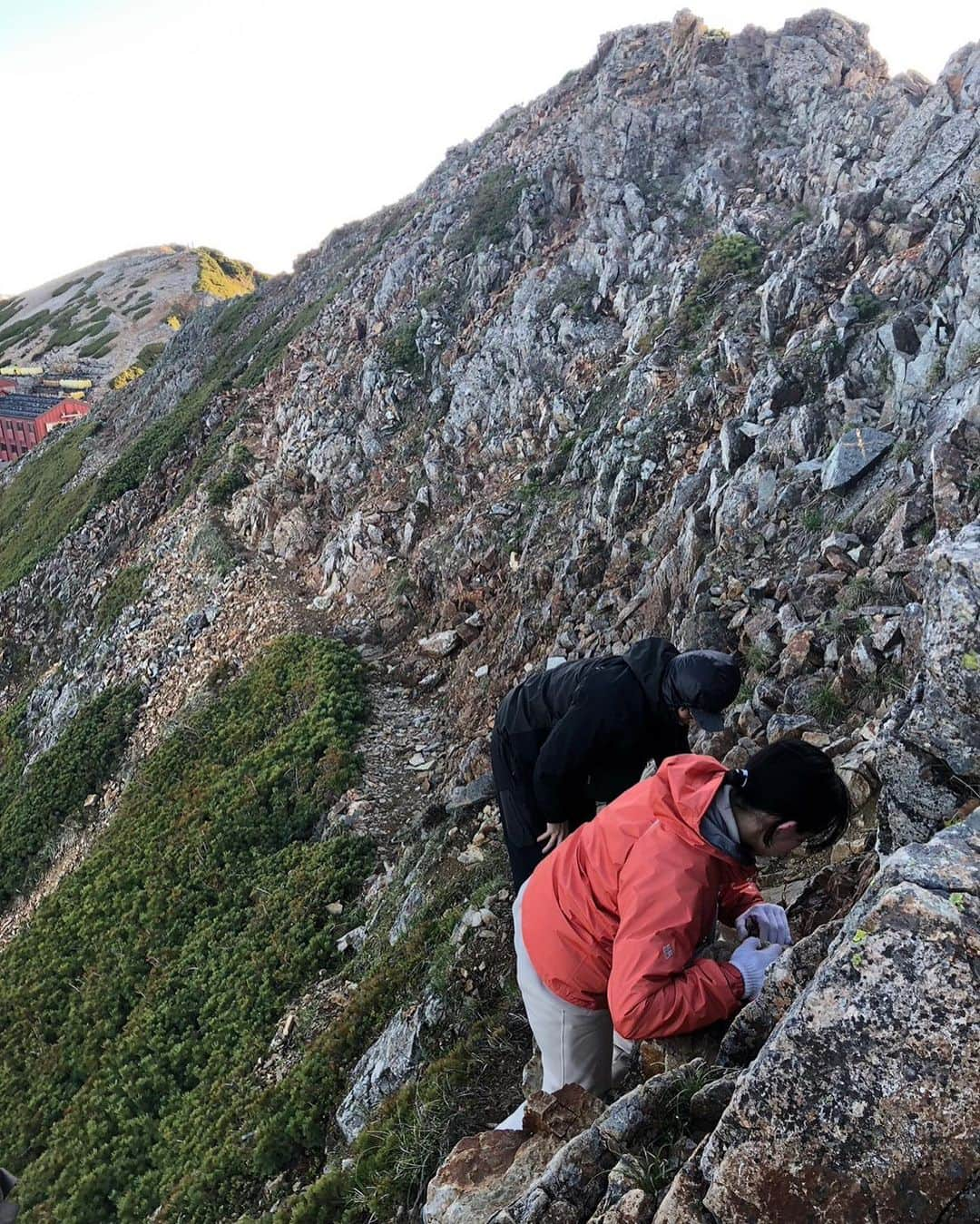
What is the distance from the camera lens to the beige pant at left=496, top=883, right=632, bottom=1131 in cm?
369

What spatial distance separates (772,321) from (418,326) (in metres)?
13.7

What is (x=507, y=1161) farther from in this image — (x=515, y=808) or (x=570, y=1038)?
(x=515, y=808)

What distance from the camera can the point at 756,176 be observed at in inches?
832

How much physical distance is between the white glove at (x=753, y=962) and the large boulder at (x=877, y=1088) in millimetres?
1064

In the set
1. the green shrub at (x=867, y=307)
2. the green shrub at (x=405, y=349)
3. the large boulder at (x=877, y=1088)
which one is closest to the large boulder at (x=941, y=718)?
the large boulder at (x=877, y=1088)

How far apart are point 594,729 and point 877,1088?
104 inches

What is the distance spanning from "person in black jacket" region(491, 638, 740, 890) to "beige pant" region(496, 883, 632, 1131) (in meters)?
1.04

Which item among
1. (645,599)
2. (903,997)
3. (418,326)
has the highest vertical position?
(418,326)

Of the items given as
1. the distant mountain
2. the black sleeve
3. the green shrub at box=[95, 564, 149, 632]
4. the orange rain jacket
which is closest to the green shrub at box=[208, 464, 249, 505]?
the green shrub at box=[95, 564, 149, 632]

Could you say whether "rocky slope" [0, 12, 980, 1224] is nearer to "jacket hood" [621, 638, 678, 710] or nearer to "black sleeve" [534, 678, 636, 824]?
"jacket hood" [621, 638, 678, 710]

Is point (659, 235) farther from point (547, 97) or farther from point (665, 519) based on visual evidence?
point (547, 97)

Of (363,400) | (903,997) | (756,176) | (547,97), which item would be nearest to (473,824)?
(903,997)

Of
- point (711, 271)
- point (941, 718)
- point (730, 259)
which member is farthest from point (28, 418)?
point (941, 718)

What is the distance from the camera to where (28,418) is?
194 ft
